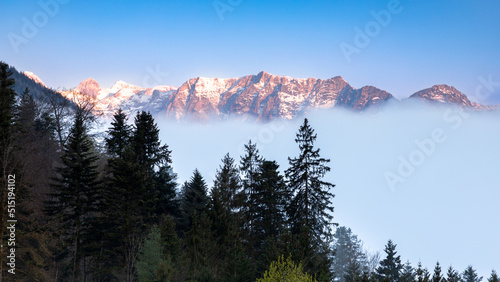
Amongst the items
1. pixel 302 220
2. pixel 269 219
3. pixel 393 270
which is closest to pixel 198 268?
pixel 302 220

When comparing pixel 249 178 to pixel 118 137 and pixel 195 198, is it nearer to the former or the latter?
pixel 195 198

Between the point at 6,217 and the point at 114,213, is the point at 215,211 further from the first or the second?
the point at 6,217

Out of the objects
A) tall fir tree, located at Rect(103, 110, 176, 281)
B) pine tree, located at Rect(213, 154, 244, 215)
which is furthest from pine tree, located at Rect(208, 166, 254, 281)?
tall fir tree, located at Rect(103, 110, 176, 281)

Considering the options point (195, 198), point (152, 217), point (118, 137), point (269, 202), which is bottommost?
point (152, 217)

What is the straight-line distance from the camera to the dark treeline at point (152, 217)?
22266mm

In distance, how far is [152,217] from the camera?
3216cm

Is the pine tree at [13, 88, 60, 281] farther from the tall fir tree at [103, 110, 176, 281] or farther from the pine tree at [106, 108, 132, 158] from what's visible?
the pine tree at [106, 108, 132, 158]

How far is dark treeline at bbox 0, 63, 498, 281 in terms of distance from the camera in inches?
877

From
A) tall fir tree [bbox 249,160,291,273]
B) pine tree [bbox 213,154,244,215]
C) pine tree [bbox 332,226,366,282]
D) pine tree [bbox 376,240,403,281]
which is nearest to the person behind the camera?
tall fir tree [bbox 249,160,291,273]

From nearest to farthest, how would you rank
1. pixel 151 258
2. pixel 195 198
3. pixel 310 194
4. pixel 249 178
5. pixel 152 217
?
1. pixel 151 258
2. pixel 152 217
3. pixel 310 194
4. pixel 249 178
5. pixel 195 198

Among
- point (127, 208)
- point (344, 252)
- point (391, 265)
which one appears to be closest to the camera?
point (127, 208)

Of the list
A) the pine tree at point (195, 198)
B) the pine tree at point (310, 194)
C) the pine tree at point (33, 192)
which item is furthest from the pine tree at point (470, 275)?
the pine tree at point (33, 192)

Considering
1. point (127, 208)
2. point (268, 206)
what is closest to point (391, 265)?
point (268, 206)

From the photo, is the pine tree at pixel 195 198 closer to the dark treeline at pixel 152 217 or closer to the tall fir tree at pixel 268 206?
the dark treeline at pixel 152 217
